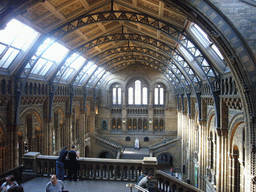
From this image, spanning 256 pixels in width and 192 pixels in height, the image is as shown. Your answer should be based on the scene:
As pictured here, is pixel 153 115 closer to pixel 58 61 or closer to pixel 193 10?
pixel 58 61

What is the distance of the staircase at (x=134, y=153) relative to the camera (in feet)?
120

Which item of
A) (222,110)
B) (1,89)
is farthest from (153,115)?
(1,89)

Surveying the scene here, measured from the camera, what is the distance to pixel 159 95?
42.4 metres

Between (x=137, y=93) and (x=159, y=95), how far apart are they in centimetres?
434

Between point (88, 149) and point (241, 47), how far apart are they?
32.9 m

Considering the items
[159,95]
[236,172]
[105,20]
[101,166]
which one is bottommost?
[236,172]

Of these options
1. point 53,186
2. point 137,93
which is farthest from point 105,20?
point 137,93

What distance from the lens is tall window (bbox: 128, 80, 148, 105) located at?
140 ft

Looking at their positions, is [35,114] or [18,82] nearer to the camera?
[18,82]

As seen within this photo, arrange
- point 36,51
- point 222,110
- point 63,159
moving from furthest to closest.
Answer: point 36,51 < point 222,110 < point 63,159

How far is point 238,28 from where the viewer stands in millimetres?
8562

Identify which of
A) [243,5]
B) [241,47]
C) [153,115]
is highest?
[243,5]

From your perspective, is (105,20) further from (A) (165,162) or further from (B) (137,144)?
(A) (165,162)

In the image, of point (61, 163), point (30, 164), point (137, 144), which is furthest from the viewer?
point (137, 144)
